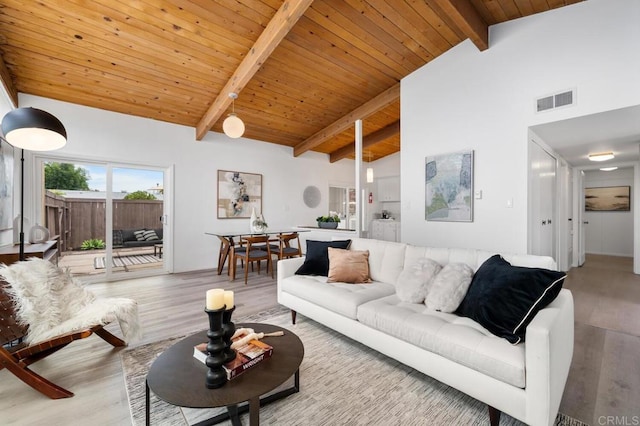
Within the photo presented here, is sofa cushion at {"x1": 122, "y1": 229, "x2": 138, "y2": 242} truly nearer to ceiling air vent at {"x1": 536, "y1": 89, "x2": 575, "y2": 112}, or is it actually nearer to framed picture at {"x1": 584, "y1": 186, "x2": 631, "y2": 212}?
ceiling air vent at {"x1": 536, "y1": 89, "x2": 575, "y2": 112}

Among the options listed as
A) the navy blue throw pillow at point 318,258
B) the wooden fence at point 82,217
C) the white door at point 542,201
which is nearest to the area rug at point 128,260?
the wooden fence at point 82,217

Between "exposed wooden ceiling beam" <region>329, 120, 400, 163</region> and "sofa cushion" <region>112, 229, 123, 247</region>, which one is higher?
"exposed wooden ceiling beam" <region>329, 120, 400, 163</region>

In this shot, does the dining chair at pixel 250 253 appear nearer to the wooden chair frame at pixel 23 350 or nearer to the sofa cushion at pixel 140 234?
the sofa cushion at pixel 140 234

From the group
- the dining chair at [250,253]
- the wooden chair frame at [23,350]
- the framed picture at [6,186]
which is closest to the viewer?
the wooden chair frame at [23,350]

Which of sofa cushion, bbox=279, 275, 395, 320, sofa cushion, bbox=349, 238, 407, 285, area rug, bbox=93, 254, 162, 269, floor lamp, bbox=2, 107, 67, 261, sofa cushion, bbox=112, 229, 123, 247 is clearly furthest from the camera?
area rug, bbox=93, 254, 162, 269

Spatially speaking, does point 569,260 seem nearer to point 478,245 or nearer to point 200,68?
point 478,245

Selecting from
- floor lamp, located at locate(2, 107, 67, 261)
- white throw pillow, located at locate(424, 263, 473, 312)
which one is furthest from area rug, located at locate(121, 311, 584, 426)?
floor lamp, located at locate(2, 107, 67, 261)

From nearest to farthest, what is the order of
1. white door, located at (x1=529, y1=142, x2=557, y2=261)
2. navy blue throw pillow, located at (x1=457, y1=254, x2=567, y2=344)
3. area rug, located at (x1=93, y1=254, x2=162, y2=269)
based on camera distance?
navy blue throw pillow, located at (x1=457, y1=254, x2=567, y2=344)
white door, located at (x1=529, y1=142, x2=557, y2=261)
area rug, located at (x1=93, y1=254, x2=162, y2=269)

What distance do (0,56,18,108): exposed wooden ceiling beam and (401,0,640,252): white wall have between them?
16.6 ft

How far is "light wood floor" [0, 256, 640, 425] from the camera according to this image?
5.24 ft

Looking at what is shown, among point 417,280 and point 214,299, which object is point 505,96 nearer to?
point 417,280

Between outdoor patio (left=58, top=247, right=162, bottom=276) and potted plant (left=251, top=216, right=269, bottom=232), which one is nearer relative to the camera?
outdoor patio (left=58, top=247, right=162, bottom=276)

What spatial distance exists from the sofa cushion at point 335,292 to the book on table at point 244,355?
0.81 metres

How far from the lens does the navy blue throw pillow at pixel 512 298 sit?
151cm
